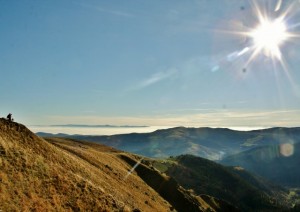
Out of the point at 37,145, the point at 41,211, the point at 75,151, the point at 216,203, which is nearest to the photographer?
the point at 41,211

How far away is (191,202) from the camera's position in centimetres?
8475

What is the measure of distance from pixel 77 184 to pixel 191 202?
52567 millimetres

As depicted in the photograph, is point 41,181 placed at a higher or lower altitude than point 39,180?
lower

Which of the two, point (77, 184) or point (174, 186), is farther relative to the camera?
point (174, 186)

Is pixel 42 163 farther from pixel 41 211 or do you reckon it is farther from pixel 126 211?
pixel 126 211

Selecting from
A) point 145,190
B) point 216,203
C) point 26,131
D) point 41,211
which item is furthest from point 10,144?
point 216,203

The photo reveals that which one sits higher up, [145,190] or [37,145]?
[37,145]

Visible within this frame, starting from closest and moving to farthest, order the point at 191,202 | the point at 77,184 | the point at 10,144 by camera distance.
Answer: the point at 10,144 < the point at 77,184 < the point at 191,202

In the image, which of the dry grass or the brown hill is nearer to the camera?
the dry grass

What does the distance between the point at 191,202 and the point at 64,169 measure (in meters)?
52.1

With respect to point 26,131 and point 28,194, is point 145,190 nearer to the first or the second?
point 26,131

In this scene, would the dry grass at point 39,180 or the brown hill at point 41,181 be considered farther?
the brown hill at point 41,181

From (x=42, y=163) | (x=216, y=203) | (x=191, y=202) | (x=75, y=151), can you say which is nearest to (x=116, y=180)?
(x=75, y=151)

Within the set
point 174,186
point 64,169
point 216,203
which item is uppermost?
point 64,169
